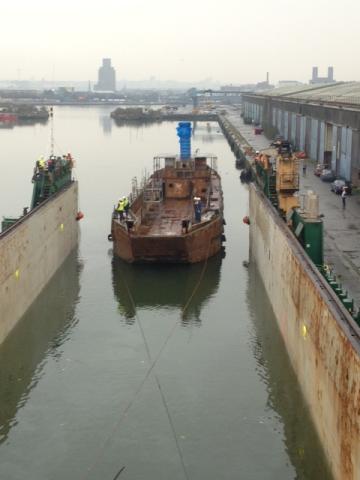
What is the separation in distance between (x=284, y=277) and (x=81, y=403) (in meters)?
8.62

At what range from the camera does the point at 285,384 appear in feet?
71.8

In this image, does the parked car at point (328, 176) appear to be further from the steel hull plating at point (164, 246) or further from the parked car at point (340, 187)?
the steel hull plating at point (164, 246)

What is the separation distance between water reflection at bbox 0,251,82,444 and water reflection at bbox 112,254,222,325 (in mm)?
2225

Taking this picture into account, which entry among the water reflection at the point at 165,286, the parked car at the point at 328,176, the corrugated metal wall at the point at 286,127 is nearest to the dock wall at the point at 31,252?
the water reflection at the point at 165,286

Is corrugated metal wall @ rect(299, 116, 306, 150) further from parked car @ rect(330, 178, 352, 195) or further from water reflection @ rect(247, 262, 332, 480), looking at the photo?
water reflection @ rect(247, 262, 332, 480)

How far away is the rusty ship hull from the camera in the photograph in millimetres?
33531

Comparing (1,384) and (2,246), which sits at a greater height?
(2,246)

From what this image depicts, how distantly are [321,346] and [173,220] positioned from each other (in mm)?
23639

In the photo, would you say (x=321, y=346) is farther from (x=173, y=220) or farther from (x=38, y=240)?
(x=173, y=220)

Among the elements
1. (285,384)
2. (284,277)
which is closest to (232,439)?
(285,384)

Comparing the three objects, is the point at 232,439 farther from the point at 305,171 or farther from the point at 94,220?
the point at 305,171

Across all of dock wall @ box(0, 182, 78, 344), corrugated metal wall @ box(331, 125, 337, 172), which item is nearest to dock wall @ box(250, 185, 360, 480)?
dock wall @ box(0, 182, 78, 344)

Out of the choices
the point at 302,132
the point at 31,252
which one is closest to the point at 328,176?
the point at 302,132

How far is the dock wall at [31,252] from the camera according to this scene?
24.8 m
